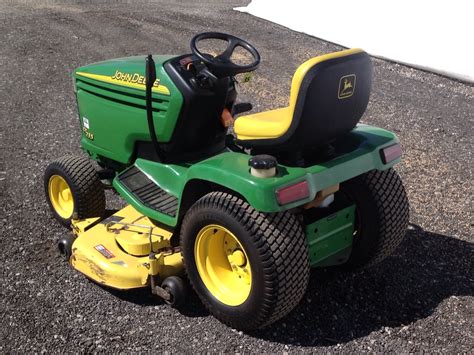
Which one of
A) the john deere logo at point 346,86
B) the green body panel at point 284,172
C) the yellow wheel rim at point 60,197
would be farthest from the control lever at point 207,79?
the yellow wheel rim at point 60,197

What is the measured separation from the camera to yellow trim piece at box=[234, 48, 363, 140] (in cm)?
252

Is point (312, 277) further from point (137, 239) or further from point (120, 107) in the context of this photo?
point (120, 107)

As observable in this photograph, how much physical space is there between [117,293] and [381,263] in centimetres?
155

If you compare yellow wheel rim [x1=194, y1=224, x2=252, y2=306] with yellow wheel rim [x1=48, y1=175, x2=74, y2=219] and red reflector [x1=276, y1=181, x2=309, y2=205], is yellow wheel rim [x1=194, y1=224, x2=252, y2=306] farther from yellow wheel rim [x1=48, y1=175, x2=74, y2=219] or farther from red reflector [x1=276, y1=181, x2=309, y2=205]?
yellow wheel rim [x1=48, y1=175, x2=74, y2=219]

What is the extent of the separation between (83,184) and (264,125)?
1446mm

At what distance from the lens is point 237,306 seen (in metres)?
2.84

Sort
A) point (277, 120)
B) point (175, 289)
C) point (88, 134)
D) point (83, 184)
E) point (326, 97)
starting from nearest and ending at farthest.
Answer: point (326, 97), point (277, 120), point (175, 289), point (83, 184), point (88, 134)

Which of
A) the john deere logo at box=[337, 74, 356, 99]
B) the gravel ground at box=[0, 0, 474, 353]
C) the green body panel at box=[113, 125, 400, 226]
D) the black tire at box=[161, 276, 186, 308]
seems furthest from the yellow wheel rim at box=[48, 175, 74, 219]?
the john deere logo at box=[337, 74, 356, 99]

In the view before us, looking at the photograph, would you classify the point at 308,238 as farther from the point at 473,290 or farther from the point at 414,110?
the point at 414,110

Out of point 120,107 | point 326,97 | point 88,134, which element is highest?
point 326,97

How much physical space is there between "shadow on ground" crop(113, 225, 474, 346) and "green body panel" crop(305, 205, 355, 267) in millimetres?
205

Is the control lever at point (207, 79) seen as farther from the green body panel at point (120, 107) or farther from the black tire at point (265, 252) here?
the black tire at point (265, 252)

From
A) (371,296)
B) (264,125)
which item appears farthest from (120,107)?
(371,296)

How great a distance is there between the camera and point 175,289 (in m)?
2.99
